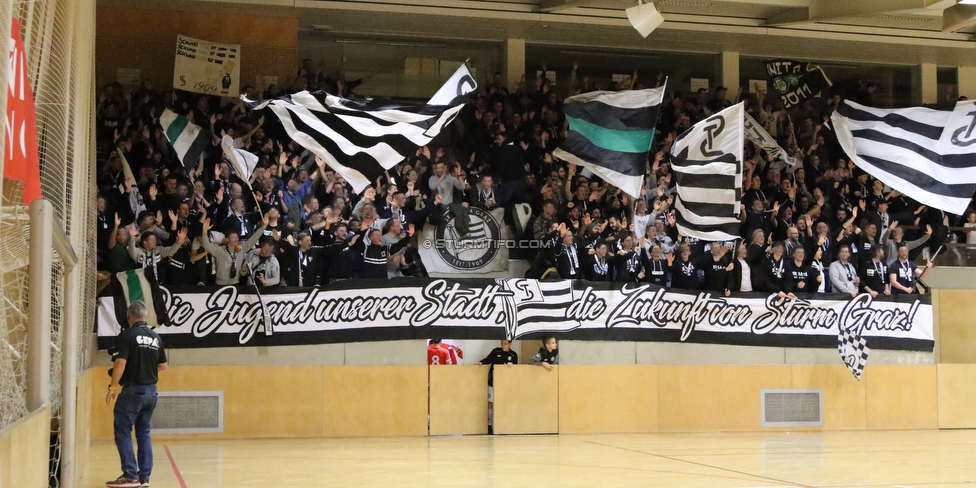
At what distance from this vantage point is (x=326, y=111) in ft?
54.8

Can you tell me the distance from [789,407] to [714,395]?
1.60 m

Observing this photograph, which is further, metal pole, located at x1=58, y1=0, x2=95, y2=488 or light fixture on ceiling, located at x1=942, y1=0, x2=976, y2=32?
light fixture on ceiling, located at x1=942, y1=0, x2=976, y2=32

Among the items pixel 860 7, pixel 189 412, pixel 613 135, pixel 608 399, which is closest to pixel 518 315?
pixel 608 399

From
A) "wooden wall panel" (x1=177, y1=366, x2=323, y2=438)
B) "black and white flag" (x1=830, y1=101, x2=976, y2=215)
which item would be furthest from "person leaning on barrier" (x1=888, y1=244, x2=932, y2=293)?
"wooden wall panel" (x1=177, y1=366, x2=323, y2=438)

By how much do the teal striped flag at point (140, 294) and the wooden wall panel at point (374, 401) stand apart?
3054 mm

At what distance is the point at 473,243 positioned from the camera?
69.9 feet

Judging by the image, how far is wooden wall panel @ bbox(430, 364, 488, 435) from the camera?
1908 cm

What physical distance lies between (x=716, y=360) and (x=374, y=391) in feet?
22.1

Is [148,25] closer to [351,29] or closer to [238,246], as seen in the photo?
[351,29]

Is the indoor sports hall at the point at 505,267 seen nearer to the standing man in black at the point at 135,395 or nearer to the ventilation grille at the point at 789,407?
the ventilation grille at the point at 789,407

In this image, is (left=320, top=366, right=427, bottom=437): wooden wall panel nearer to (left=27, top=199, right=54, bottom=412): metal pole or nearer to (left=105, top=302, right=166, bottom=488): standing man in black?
(left=105, top=302, right=166, bottom=488): standing man in black

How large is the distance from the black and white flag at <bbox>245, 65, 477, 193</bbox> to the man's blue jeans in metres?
5.52

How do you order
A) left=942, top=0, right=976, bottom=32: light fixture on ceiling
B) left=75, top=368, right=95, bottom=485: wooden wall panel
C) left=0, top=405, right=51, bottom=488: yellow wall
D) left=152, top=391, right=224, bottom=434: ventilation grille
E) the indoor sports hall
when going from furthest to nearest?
left=942, top=0, right=976, bottom=32: light fixture on ceiling, left=152, top=391, right=224, bottom=434: ventilation grille, the indoor sports hall, left=75, top=368, right=95, bottom=485: wooden wall panel, left=0, top=405, right=51, bottom=488: yellow wall

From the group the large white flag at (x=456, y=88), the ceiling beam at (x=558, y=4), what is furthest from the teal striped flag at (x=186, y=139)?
→ the ceiling beam at (x=558, y=4)
